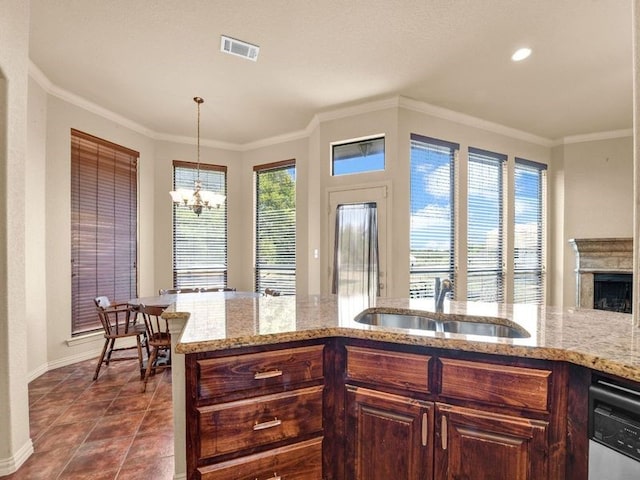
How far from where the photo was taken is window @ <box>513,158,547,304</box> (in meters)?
5.32

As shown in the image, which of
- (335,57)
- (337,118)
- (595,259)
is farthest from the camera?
(595,259)

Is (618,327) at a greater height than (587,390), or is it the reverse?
(618,327)

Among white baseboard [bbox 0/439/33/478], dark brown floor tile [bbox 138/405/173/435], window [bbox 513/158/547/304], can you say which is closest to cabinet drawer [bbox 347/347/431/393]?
dark brown floor tile [bbox 138/405/173/435]

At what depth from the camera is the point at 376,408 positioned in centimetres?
149

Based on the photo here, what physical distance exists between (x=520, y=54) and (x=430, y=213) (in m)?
1.96

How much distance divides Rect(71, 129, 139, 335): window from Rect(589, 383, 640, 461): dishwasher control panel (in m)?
4.93

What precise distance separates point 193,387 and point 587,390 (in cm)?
142

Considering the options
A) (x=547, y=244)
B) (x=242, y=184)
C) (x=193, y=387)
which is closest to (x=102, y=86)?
(x=242, y=184)

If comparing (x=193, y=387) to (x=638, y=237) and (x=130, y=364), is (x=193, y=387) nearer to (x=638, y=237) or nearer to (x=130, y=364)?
(x=638, y=237)

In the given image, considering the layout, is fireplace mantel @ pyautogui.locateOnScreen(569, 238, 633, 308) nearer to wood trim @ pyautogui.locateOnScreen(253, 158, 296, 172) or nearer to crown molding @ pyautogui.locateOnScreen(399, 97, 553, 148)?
crown molding @ pyautogui.locateOnScreen(399, 97, 553, 148)

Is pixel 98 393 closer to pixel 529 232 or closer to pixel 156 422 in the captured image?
pixel 156 422

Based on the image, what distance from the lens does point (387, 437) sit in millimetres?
1461

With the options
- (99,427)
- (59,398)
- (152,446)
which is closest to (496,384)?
(152,446)

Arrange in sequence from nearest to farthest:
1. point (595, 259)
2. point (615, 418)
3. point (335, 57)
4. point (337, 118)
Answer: point (615, 418) < point (335, 57) < point (337, 118) < point (595, 259)
